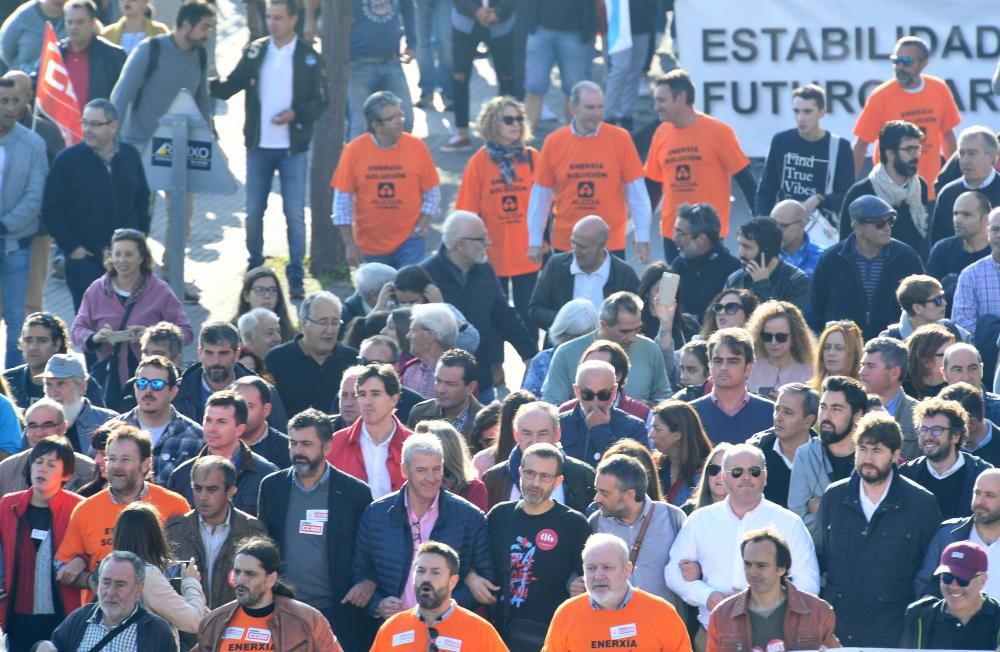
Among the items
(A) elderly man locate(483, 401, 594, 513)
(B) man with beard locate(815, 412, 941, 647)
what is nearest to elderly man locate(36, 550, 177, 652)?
(A) elderly man locate(483, 401, 594, 513)

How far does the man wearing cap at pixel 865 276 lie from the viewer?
13.9 m

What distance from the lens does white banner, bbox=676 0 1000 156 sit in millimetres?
19094

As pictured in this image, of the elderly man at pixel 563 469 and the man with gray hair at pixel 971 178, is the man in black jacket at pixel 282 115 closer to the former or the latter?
the man with gray hair at pixel 971 178

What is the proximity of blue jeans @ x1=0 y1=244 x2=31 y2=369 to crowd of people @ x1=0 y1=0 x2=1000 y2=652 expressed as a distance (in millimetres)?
22

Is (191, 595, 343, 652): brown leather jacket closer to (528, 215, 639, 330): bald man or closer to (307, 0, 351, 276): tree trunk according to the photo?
(528, 215, 639, 330): bald man

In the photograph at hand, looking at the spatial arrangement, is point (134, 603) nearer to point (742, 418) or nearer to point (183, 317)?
point (742, 418)

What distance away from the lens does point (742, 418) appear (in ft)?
38.3

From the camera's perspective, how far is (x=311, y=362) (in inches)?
520

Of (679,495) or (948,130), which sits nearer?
(679,495)

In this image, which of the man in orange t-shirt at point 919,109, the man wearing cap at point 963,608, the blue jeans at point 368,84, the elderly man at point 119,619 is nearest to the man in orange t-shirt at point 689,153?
the man in orange t-shirt at point 919,109

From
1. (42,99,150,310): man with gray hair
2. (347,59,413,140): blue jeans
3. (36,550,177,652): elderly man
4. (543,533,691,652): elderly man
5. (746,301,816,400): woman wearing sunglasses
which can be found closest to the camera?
(543,533,691,652): elderly man

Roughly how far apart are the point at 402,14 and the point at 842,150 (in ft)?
21.5

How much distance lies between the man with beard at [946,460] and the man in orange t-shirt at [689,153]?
5.44m

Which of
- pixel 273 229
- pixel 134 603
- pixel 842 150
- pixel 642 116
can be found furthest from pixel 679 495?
pixel 642 116
